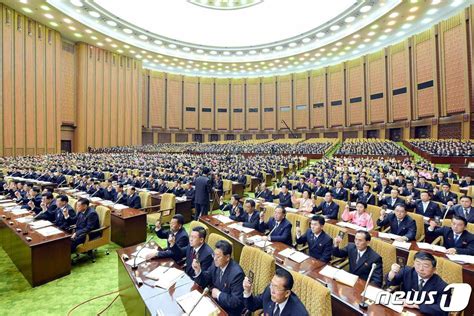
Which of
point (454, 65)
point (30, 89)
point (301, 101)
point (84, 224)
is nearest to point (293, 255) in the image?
point (84, 224)

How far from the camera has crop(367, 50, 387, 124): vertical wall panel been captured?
80.1ft

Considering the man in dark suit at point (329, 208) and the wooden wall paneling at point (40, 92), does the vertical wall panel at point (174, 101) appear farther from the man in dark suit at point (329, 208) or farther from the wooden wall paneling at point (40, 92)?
the man in dark suit at point (329, 208)

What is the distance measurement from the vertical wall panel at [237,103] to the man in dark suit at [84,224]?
2986 cm

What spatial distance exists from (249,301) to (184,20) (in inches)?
1029

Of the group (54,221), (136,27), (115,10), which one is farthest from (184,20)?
(54,221)

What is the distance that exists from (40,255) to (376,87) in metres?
27.8

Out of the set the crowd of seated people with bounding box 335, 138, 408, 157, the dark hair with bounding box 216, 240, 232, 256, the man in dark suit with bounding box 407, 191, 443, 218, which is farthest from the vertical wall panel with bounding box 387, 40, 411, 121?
the dark hair with bounding box 216, 240, 232, 256

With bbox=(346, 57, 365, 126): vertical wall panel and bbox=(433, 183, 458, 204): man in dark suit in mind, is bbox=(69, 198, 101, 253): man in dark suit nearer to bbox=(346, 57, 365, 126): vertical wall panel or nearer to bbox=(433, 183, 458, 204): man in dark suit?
bbox=(433, 183, 458, 204): man in dark suit

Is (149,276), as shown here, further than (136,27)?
No

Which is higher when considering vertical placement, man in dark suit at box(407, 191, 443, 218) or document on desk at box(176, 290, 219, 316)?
man in dark suit at box(407, 191, 443, 218)

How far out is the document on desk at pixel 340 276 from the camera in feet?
8.36

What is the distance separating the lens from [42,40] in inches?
779

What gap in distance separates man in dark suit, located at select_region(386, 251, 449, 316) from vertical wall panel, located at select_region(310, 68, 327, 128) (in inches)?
1108

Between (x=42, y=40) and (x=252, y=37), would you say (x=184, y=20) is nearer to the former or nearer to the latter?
(x=252, y=37)
